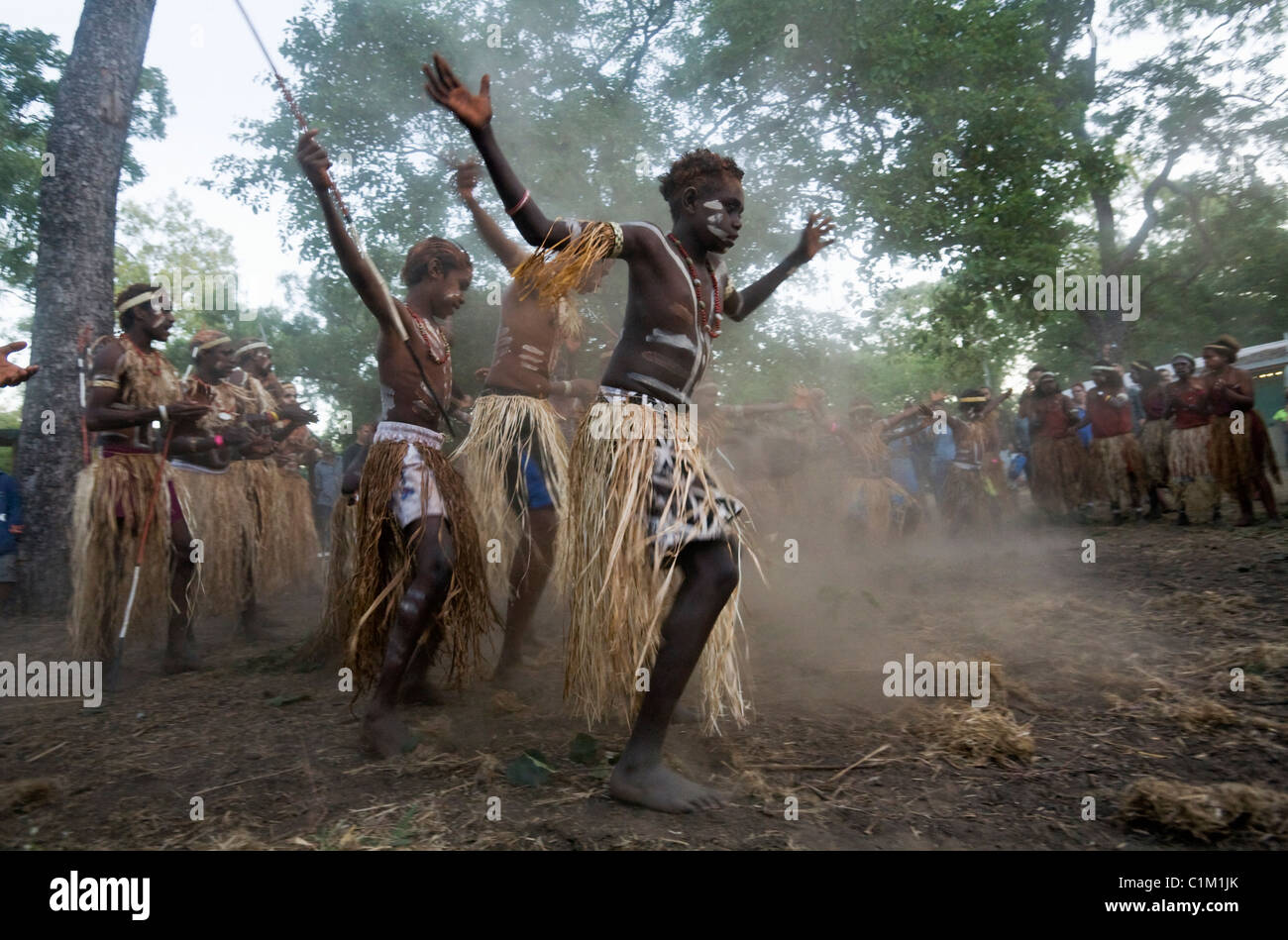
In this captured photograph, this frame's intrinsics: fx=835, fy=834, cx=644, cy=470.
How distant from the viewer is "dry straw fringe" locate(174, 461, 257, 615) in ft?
16.4

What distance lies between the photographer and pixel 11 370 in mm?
3537

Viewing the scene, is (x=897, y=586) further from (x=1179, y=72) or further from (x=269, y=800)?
(x=1179, y=72)

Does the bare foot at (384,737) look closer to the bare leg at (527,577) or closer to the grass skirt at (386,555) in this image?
the grass skirt at (386,555)

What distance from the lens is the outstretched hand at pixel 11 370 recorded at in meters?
3.49

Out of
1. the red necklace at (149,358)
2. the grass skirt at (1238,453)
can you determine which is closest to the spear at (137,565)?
the red necklace at (149,358)

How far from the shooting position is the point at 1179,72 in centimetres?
1933

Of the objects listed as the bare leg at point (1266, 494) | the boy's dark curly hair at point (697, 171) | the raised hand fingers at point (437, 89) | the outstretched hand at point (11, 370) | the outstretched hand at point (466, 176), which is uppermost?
the outstretched hand at point (466, 176)

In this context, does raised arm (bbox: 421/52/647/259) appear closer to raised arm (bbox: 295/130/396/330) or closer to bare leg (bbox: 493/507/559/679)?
raised arm (bbox: 295/130/396/330)

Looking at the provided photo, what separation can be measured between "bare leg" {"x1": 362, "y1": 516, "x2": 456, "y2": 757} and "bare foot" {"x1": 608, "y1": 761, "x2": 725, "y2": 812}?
87 cm

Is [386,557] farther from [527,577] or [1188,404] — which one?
[1188,404]

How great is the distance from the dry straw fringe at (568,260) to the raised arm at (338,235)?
68 cm

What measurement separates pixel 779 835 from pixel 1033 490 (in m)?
9.33

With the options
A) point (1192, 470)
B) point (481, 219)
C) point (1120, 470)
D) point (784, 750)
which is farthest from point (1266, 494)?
point (481, 219)
